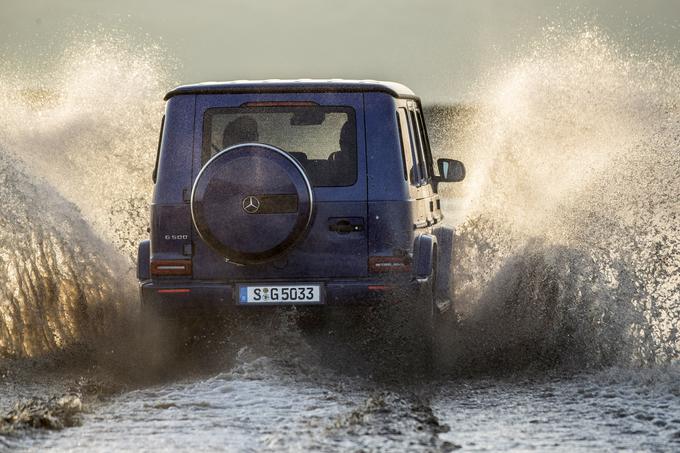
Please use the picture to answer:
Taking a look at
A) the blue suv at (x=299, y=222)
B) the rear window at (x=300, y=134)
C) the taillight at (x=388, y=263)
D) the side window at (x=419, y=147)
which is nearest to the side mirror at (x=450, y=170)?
the side window at (x=419, y=147)

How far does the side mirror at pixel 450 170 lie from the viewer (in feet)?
29.8

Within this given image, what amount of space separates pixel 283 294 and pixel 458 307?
3.30m

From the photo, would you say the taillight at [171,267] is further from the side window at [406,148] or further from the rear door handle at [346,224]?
the side window at [406,148]

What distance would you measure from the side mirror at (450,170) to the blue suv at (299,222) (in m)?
1.37

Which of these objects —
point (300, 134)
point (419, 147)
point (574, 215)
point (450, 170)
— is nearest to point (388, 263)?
point (300, 134)

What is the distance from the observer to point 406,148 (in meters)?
7.82

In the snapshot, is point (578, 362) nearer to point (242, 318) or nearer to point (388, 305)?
point (388, 305)

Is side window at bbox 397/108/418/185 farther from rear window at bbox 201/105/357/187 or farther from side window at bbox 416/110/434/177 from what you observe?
side window at bbox 416/110/434/177

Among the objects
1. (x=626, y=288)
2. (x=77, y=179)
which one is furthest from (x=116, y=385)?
(x=77, y=179)

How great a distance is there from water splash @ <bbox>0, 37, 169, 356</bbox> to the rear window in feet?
7.85

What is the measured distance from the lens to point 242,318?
7625 mm

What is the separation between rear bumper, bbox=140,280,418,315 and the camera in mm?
7539

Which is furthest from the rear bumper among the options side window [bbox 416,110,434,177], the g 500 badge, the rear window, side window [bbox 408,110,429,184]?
side window [bbox 416,110,434,177]

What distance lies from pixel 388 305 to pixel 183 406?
1608mm
